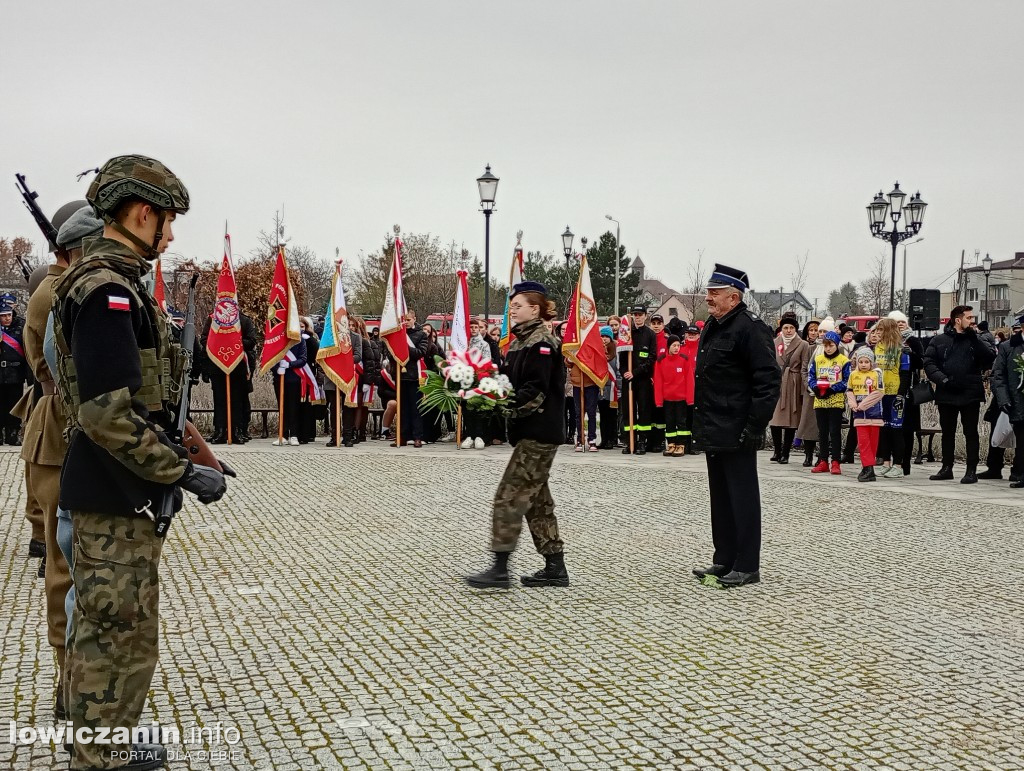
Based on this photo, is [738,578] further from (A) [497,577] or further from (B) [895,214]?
(B) [895,214]

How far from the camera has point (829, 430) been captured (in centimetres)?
1397

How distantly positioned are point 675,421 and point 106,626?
13262 millimetres

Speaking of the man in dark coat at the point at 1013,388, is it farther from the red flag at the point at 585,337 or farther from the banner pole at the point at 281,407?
the banner pole at the point at 281,407

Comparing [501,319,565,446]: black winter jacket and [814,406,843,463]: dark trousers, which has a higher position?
A: [501,319,565,446]: black winter jacket

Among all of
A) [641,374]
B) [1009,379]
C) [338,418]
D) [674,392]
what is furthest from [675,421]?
[338,418]

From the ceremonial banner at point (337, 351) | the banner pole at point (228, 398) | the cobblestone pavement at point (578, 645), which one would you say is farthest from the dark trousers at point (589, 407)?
the cobblestone pavement at point (578, 645)

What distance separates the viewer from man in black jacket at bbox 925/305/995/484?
42.7 feet

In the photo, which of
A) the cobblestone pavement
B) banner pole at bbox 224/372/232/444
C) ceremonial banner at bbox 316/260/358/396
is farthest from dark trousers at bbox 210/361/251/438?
the cobblestone pavement

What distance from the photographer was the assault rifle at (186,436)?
11.7ft

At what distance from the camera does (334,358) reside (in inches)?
661

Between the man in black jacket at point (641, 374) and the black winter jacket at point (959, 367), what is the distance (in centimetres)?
451

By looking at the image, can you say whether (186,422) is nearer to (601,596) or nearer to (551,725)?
(551,725)

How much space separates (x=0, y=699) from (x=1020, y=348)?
471 inches

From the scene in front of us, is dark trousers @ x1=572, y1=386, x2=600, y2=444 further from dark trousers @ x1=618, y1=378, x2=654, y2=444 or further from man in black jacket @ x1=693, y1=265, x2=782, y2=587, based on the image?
man in black jacket @ x1=693, y1=265, x2=782, y2=587
